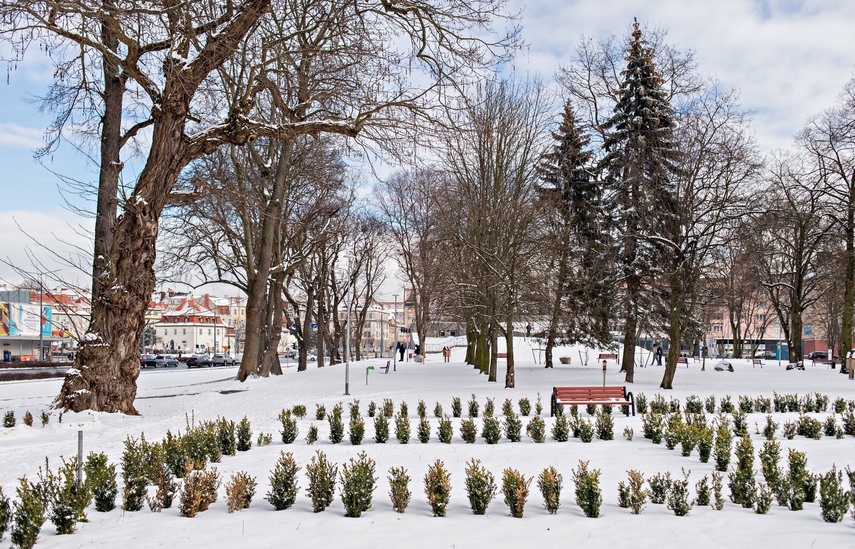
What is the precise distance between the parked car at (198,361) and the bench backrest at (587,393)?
53070 mm

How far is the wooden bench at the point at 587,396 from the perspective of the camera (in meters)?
14.3

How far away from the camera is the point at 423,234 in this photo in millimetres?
40500

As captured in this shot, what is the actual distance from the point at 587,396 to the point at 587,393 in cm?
7

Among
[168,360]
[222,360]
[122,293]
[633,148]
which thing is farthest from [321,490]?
[168,360]

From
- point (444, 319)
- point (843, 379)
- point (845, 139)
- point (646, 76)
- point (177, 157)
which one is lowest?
point (843, 379)

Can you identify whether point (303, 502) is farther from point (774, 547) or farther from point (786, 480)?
point (786, 480)

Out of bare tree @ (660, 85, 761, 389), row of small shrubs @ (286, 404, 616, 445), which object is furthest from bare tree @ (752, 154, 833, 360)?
row of small shrubs @ (286, 404, 616, 445)

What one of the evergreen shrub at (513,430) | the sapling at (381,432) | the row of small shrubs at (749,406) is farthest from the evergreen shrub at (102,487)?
the row of small shrubs at (749,406)

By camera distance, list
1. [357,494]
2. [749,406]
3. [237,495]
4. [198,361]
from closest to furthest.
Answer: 1. [357,494]
2. [237,495]
3. [749,406]
4. [198,361]

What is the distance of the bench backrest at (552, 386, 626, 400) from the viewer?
47.1 feet

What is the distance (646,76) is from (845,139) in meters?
8.66

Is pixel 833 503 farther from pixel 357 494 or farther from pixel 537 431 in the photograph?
pixel 537 431

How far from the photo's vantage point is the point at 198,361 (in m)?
62.2

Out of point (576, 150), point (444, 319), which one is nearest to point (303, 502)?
point (576, 150)
